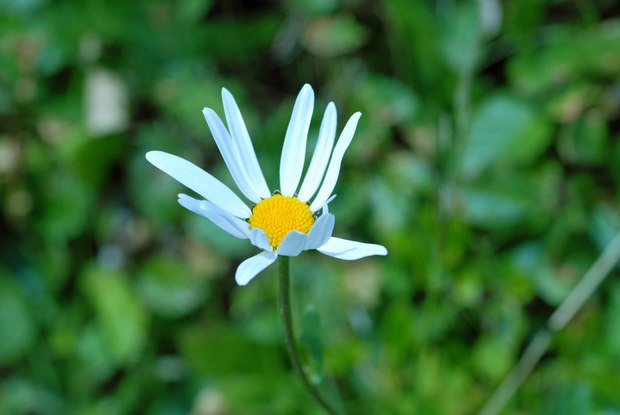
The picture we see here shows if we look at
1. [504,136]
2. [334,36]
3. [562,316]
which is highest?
[334,36]

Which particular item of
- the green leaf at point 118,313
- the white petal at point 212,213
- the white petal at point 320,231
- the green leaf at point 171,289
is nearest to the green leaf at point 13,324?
the green leaf at point 118,313

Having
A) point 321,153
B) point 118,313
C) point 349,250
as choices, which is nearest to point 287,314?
point 349,250

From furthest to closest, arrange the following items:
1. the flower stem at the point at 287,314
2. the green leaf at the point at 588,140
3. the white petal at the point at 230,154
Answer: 1. the green leaf at the point at 588,140
2. the white petal at the point at 230,154
3. the flower stem at the point at 287,314

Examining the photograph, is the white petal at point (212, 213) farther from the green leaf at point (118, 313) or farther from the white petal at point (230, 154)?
the green leaf at point (118, 313)

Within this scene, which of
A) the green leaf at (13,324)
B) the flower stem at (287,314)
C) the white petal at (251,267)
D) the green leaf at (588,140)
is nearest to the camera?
the white petal at (251,267)

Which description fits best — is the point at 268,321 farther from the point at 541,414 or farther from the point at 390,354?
the point at 541,414

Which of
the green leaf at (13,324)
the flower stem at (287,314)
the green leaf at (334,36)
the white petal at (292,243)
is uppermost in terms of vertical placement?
the white petal at (292,243)

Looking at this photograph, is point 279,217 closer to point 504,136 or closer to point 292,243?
point 292,243
